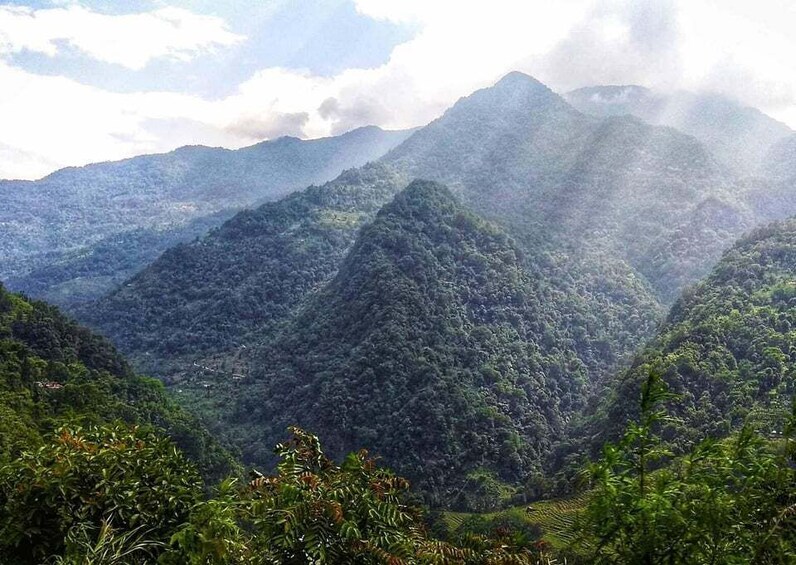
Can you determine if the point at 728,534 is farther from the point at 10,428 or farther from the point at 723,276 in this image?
the point at 723,276

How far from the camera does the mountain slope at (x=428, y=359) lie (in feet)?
187

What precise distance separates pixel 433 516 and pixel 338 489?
40.6 m

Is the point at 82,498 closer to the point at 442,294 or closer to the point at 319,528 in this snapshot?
the point at 319,528

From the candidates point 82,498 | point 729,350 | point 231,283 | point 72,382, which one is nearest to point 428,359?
point 729,350

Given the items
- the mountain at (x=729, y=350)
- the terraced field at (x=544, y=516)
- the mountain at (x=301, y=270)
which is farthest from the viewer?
the mountain at (x=301, y=270)

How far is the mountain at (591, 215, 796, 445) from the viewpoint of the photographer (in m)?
43.2

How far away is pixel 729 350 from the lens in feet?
165

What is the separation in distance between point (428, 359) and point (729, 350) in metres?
29.6

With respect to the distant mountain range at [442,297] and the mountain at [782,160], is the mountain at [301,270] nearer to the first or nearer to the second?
the distant mountain range at [442,297]

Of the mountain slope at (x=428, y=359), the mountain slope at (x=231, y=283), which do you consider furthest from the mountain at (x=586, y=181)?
the mountain slope at (x=231, y=283)

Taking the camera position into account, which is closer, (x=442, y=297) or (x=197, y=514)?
(x=197, y=514)

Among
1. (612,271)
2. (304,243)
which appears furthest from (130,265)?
(612,271)

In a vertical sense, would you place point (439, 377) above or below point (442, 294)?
below

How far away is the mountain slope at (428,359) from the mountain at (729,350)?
11.9 metres
